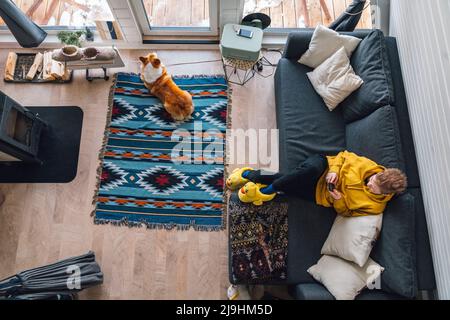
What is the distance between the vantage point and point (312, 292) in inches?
82.7

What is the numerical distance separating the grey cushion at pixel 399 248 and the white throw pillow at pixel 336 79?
85 centimetres

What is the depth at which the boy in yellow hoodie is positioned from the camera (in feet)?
6.83

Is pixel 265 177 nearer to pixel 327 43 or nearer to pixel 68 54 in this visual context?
pixel 327 43

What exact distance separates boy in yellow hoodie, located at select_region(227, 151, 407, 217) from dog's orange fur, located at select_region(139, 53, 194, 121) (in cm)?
85

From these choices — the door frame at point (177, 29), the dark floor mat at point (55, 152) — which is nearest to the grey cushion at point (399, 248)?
the door frame at point (177, 29)

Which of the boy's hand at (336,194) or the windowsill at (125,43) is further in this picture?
the windowsill at (125,43)

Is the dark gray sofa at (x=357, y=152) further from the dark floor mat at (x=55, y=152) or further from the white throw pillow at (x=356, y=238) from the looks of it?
the dark floor mat at (x=55, y=152)

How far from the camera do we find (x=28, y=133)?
275 cm

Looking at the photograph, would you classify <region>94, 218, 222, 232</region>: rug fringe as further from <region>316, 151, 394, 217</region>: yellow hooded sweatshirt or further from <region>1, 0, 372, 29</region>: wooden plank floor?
<region>1, 0, 372, 29</region>: wooden plank floor

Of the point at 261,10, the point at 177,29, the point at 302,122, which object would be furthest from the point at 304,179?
the point at 177,29

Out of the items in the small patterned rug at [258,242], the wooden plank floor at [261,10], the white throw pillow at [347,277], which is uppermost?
the wooden plank floor at [261,10]

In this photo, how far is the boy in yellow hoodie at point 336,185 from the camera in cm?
208

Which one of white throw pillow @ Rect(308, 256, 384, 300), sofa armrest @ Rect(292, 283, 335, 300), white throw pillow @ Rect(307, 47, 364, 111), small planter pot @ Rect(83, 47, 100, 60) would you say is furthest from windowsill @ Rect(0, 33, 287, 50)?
sofa armrest @ Rect(292, 283, 335, 300)

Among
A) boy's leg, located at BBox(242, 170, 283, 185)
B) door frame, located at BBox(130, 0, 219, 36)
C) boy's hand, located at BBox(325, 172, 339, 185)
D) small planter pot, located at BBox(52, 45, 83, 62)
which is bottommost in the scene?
boy's hand, located at BBox(325, 172, 339, 185)
